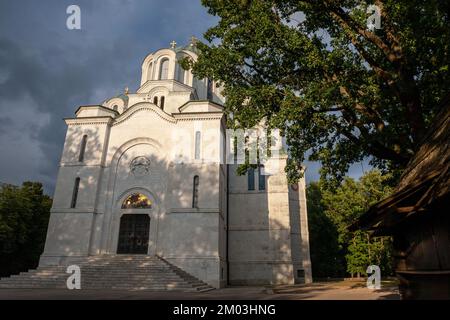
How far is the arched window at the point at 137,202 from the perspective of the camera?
73.3ft

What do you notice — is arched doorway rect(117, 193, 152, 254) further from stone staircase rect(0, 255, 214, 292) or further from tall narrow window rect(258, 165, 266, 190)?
tall narrow window rect(258, 165, 266, 190)

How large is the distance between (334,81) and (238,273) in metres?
19.3

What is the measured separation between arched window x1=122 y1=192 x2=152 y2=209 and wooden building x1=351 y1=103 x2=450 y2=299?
19.2m

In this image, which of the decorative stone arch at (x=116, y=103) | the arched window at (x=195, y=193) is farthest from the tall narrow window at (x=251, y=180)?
the decorative stone arch at (x=116, y=103)

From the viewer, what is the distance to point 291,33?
937 centimetres

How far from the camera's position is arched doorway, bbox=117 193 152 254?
21.4 meters

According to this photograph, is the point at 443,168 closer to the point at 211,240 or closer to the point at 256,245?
the point at 211,240

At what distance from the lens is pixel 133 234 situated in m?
21.8

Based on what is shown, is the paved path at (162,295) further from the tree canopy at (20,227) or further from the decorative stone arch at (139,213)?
the tree canopy at (20,227)

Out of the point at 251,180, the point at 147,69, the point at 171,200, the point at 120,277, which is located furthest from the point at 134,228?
the point at 147,69

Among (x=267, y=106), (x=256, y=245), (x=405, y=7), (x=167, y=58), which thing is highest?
(x=167, y=58)

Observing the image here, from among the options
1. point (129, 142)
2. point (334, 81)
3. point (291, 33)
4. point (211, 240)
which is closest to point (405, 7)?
point (334, 81)

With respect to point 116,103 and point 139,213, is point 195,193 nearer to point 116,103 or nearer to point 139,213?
point 139,213

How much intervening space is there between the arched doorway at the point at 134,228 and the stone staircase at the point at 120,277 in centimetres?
156
